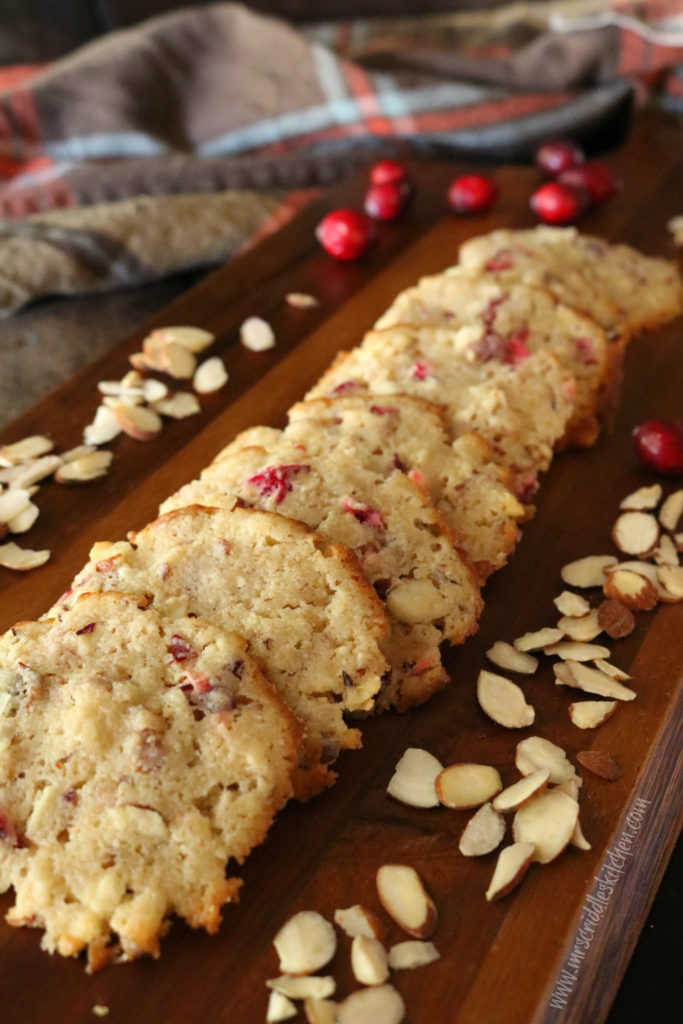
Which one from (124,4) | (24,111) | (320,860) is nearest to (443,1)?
(124,4)

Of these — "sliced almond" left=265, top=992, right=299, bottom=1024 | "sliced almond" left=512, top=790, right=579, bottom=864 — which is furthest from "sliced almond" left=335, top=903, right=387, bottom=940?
"sliced almond" left=512, top=790, right=579, bottom=864

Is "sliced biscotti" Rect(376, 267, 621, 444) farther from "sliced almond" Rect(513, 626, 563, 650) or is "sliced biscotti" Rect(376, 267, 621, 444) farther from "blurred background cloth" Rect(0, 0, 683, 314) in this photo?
"blurred background cloth" Rect(0, 0, 683, 314)

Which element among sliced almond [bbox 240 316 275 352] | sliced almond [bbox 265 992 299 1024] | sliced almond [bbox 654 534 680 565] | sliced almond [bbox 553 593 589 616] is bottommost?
sliced almond [bbox 654 534 680 565]

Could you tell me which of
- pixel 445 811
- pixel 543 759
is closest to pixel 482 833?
pixel 445 811

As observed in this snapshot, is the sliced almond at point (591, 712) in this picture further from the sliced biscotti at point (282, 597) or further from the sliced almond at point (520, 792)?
the sliced biscotti at point (282, 597)

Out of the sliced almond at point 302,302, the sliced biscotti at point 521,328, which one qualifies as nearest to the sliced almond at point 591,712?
the sliced biscotti at point 521,328

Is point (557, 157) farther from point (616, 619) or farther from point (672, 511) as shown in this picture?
point (616, 619)

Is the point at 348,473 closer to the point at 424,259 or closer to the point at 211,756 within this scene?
the point at 211,756
